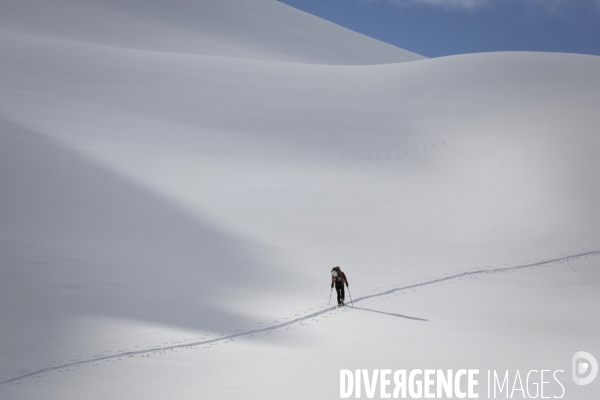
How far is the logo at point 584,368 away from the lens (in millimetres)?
6790

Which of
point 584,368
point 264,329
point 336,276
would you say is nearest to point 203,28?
point 336,276

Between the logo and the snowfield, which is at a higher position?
the snowfield

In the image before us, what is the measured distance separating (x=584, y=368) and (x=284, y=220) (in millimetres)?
8216

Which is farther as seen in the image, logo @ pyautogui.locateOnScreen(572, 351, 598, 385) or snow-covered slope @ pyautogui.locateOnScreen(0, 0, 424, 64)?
snow-covered slope @ pyautogui.locateOnScreen(0, 0, 424, 64)

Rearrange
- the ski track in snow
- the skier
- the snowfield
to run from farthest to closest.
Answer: the skier → the snowfield → the ski track in snow

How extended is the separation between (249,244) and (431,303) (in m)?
4.29

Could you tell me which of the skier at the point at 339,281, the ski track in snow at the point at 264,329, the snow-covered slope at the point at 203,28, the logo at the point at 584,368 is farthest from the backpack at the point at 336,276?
the snow-covered slope at the point at 203,28

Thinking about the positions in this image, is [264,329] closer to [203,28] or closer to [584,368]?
[584,368]

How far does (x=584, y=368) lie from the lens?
23.6ft

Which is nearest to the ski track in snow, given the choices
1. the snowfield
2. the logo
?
the snowfield

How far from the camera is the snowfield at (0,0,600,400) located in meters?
7.56

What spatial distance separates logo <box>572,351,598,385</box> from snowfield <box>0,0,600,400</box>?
14 cm

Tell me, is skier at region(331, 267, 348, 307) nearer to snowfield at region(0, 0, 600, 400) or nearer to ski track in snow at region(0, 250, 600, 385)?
ski track in snow at region(0, 250, 600, 385)

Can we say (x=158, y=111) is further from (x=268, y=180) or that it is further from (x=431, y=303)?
(x=431, y=303)
